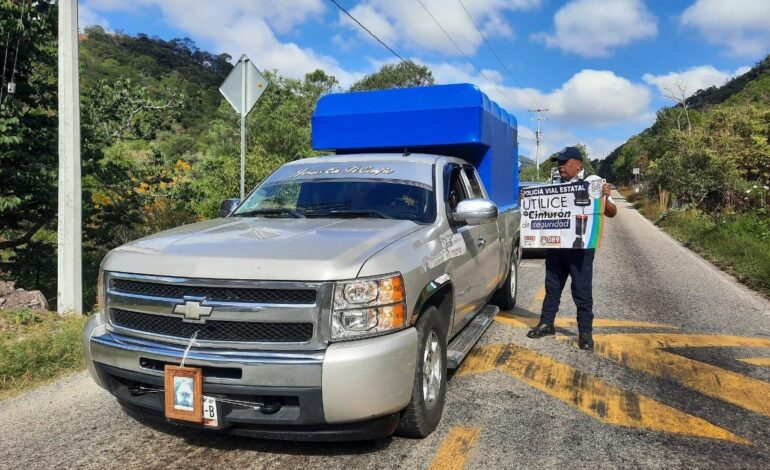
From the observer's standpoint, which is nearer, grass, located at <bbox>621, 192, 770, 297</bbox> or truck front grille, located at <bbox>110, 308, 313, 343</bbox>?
truck front grille, located at <bbox>110, 308, 313, 343</bbox>

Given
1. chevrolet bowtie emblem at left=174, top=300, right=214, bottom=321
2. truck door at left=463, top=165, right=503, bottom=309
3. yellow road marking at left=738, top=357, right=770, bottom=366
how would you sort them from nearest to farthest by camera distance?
chevrolet bowtie emblem at left=174, top=300, right=214, bottom=321 < truck door at left=463, top=165, right=503, bottom=309 < yellow road marking at left=738, top=357, right=770, bottom=366

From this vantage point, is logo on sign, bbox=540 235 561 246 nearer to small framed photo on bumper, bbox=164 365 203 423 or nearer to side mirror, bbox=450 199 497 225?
side mirror, bbox=450 199 497 225

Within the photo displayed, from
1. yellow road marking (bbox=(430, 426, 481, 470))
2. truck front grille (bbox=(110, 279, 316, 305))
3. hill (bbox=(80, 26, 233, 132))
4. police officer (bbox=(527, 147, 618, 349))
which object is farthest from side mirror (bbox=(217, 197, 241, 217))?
hill (bbox=(80, 26, 233, 132))

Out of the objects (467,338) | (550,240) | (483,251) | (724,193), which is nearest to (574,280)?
(550,240)

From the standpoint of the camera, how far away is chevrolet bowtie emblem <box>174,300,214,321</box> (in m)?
2.88

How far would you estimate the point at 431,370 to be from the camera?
3480 mm

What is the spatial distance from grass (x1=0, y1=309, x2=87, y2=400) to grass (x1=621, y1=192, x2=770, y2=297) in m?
9.17

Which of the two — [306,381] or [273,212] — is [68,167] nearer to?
[273,212]

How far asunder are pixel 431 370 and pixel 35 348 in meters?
3.45

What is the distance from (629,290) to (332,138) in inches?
199

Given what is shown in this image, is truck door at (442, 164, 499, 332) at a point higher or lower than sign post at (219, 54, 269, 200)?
lower

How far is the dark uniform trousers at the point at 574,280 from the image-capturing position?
5.34 m

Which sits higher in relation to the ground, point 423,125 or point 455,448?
point 423,125

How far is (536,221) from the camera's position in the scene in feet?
18.6
